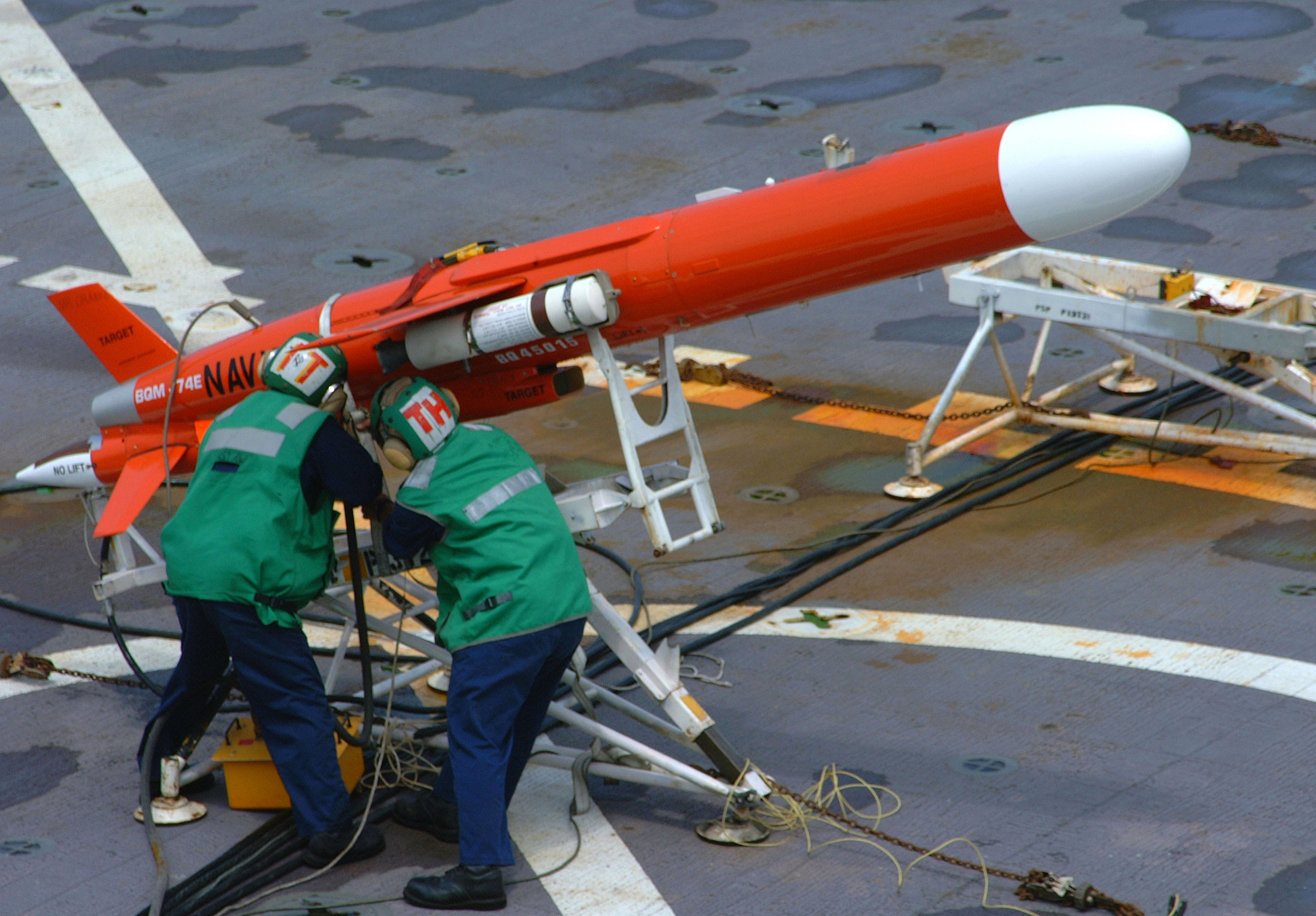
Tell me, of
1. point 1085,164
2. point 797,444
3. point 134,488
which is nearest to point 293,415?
point 134,488

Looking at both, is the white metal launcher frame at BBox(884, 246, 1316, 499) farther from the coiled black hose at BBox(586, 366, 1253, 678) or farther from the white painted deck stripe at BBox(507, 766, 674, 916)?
the white painted deck stripe at BBox(507, 766, 674, 916)

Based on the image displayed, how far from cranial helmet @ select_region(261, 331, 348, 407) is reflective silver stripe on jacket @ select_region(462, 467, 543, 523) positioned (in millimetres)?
907

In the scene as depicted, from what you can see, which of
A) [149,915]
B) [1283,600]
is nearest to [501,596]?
[149,915]

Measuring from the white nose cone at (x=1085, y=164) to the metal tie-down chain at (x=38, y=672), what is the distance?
497 centimetres

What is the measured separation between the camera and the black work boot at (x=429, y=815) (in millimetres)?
6059

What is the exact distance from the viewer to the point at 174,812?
20.7 feet

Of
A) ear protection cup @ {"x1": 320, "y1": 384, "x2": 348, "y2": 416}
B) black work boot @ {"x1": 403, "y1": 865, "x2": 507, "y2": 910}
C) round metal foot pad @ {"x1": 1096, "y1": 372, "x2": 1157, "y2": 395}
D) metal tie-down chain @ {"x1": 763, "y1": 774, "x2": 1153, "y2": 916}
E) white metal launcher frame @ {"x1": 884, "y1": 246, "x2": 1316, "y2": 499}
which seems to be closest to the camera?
metal tie-down chain @ {"x1": 763, "y1": 774, "x2": 1153, "y2": 916}

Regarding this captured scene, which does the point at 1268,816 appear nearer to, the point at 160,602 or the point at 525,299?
the point at 525,299

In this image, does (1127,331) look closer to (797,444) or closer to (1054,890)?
(797,444)

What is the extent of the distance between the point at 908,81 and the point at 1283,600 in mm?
9852

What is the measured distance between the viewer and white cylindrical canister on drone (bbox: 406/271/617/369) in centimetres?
595

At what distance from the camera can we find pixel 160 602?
854 cm

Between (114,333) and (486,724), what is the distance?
3.33 metres

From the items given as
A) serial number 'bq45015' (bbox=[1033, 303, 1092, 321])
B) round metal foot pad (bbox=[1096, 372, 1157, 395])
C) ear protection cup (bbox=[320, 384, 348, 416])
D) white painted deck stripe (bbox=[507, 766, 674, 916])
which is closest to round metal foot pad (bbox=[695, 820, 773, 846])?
white painted deck stripe (bbox=[507, 766, 674, 916])
